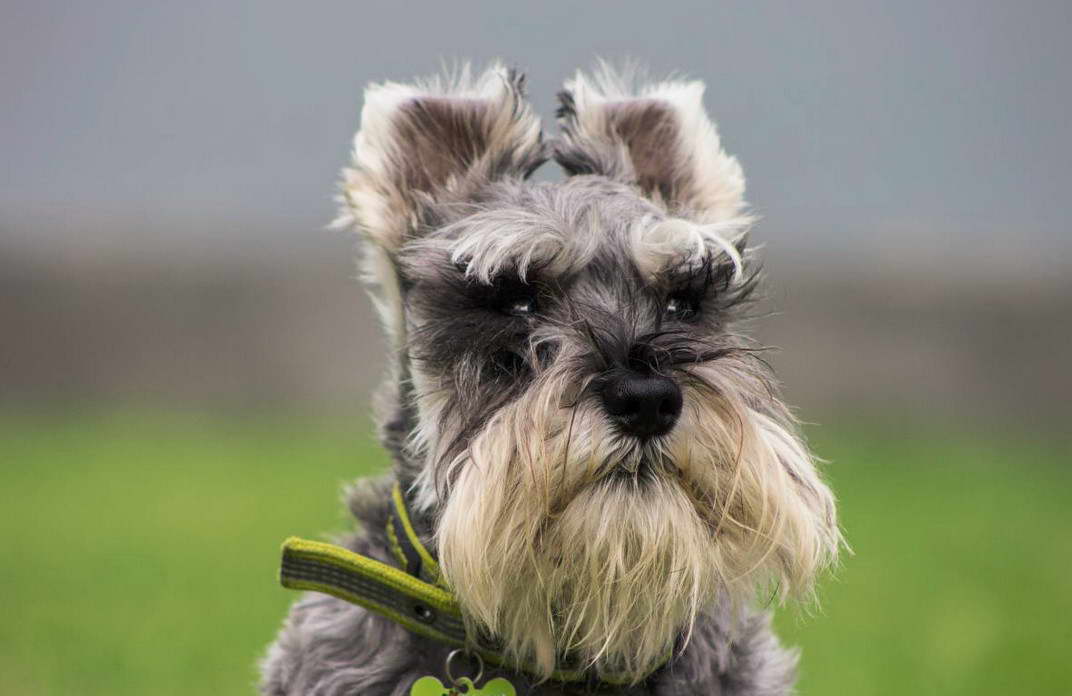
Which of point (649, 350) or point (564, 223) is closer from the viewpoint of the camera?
point (649, 350)

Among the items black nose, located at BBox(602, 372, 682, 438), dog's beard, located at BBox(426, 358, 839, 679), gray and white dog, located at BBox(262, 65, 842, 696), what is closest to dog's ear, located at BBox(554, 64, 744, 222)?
gray and white dog, located at BBox(262, 65, 842, 696)

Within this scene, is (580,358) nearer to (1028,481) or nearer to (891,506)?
(891,506)

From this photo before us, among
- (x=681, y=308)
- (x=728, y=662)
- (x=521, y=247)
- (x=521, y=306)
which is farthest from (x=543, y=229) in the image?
(x=728, y=662)

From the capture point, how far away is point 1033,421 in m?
13.9

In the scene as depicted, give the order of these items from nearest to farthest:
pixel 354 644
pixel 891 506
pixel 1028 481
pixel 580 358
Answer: pixel 580 358 → pixel 354 644 → pixel 891 506 → pixel 1028 481

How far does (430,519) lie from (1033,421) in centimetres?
1169

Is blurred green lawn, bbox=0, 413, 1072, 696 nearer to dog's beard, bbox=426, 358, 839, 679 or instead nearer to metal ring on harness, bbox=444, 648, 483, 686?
dog's beard, bbox=426, 358, 839, 679

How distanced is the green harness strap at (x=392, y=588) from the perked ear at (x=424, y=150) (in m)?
0.86

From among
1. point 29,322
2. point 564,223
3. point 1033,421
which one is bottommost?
point 1033,421

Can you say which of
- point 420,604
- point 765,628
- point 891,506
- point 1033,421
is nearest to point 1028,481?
point 891,506

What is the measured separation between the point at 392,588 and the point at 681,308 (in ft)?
→ 3.22

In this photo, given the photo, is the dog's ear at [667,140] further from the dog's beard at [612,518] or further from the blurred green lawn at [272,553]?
the blurred green lawn at [272,553]

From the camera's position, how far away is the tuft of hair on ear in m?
3.69

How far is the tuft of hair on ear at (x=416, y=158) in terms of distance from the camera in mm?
3689
